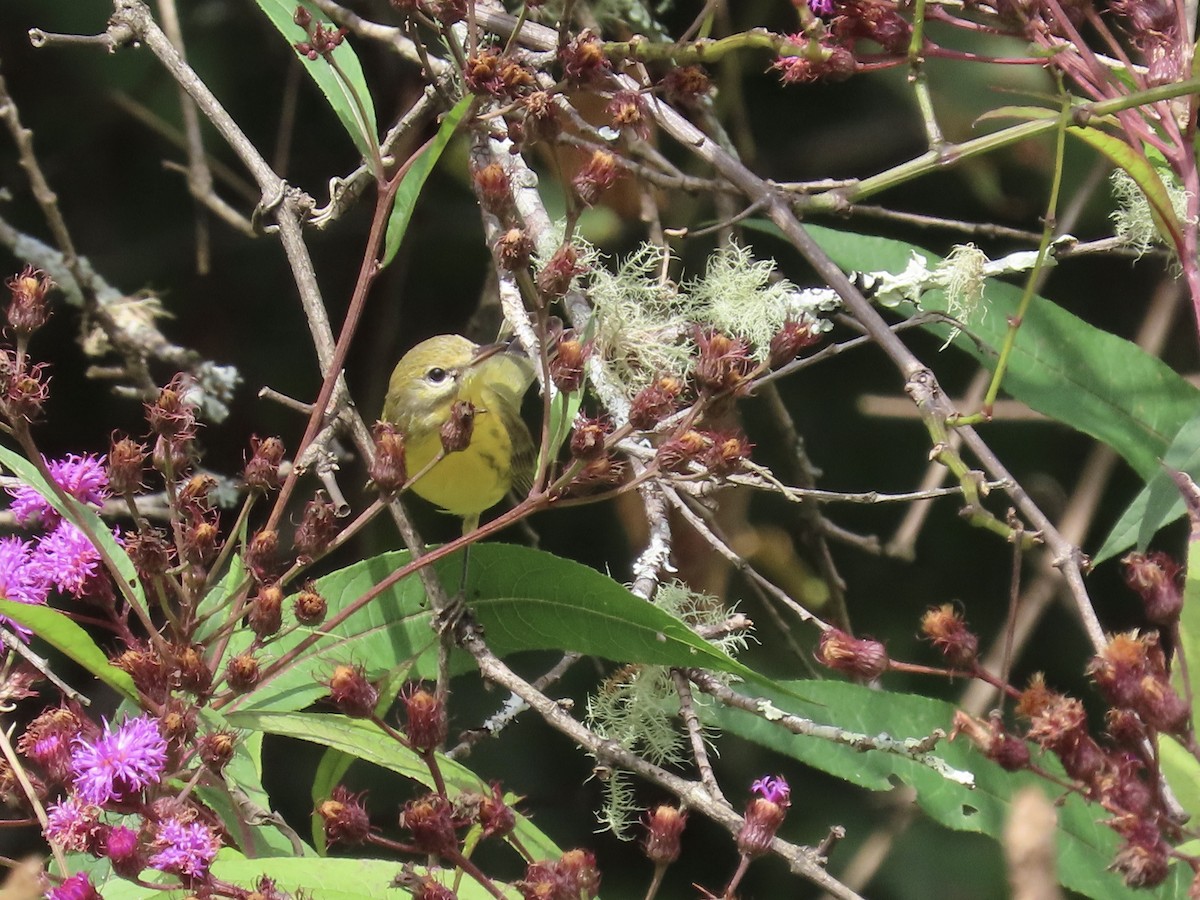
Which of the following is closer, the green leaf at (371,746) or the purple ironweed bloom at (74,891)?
the purple ironweed bloom at (74,891)

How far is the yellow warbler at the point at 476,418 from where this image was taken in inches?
113

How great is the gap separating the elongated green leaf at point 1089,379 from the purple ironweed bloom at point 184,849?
1.38 meters

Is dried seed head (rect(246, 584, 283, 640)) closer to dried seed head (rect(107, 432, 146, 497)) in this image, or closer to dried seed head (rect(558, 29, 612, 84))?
dried seed head (rect(107, 432, 146, 497))

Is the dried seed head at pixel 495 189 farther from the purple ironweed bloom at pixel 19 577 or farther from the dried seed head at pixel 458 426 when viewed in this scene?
the purple ironweed bloom at pixel 19 577

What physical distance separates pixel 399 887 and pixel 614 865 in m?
2.36

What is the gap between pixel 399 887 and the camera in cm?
144

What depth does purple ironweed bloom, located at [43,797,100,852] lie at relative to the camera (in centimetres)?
142

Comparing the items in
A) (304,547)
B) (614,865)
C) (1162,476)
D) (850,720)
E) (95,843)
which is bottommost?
(614,865)

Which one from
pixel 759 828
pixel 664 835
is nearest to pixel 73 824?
pixel 664 835

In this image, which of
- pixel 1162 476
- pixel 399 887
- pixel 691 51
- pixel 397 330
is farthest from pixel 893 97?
pixel 399 887

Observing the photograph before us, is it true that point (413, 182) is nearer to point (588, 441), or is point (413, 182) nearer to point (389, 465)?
point (389, 465)

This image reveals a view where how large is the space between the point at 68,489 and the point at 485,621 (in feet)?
2.12

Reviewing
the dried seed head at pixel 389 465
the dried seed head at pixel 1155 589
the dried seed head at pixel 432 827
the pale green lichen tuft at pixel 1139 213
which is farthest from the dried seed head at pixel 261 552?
the pale green lichen tuft at pixel 1139 213

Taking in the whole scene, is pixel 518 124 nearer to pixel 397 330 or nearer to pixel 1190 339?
pixel 397 330
